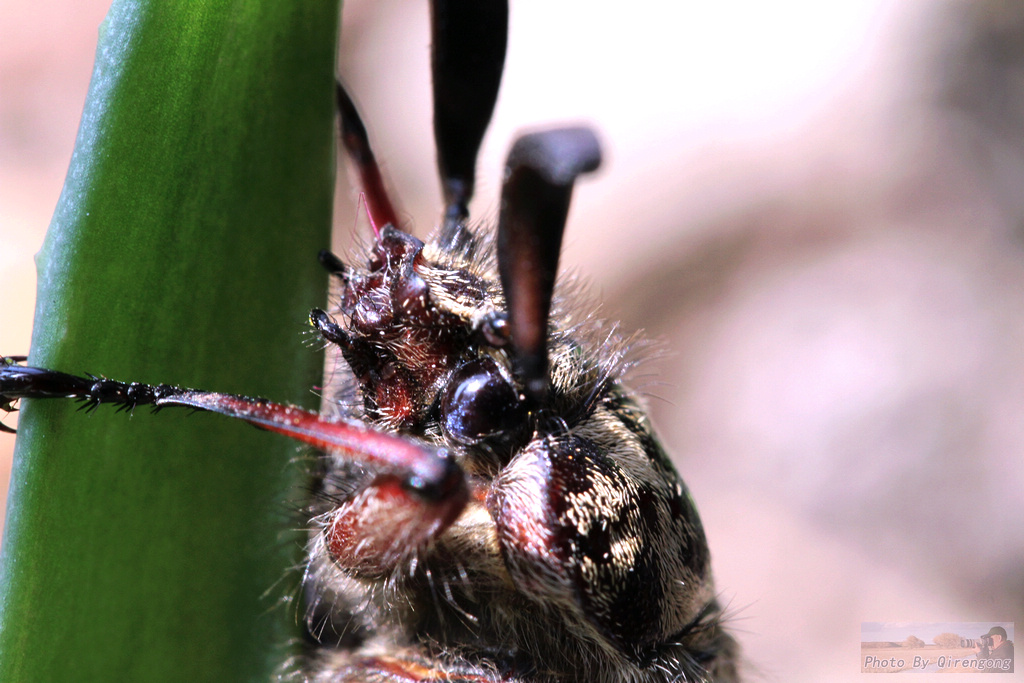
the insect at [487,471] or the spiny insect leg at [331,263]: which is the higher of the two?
the spiny insect leg at [331,263]

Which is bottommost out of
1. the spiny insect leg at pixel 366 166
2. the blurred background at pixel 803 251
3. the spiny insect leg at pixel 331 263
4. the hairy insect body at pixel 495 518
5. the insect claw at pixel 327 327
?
the hairy insect body at pixel 495 518

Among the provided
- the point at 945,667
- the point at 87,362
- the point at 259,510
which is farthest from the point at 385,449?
the point at 945,667

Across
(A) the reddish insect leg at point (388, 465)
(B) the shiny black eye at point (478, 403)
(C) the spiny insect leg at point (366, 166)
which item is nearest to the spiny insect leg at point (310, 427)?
Answer: (A) the reddish insect leg at point (388, 465)

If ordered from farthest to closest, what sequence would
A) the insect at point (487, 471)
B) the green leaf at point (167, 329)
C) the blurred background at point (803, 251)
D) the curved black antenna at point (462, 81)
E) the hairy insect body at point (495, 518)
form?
1. the blurred background at point (803, 251)
2. the curved black antenna at point (462, 81)
3. the hairy insect body at point (495, 518)
4. the insect at point (487, 471)
5. the green leaf at point (167, 329)

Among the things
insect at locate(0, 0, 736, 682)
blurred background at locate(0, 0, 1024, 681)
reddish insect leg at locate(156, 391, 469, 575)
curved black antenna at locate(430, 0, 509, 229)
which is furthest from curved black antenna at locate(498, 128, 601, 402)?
blurred background at locate(0, 0, 1024, 681)

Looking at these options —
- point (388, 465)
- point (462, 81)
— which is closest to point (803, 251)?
point (462, 81)

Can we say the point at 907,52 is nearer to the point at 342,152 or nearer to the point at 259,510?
the point at 342,152

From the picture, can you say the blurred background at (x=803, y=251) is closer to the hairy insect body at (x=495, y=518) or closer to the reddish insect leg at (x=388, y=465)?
the hairy insect body at (x=495, y=518)
